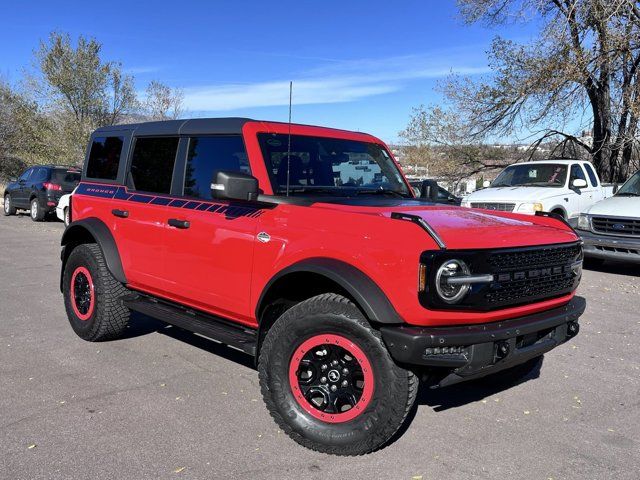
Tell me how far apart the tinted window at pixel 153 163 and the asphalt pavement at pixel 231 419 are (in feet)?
4.92

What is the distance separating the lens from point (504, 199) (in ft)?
35.7

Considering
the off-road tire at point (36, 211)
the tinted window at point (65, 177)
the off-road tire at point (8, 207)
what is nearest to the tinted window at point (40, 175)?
the tinted window at point (65, 177)

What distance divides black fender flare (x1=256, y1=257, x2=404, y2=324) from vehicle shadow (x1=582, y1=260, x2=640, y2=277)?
839 centimetres

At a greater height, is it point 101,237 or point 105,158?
point 105,158

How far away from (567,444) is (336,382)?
148 cm

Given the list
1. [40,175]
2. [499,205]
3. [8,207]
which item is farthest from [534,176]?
[8,207]

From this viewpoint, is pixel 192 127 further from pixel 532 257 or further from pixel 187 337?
pixel 532 257

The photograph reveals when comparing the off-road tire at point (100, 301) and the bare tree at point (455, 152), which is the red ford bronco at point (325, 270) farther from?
the bare tree at point (455, 152)

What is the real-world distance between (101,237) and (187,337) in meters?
Result: 1.29

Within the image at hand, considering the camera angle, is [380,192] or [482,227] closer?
[482,227]

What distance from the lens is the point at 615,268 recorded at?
10586 millimetres

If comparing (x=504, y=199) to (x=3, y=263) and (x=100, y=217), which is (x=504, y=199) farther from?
(x=3, y=263)

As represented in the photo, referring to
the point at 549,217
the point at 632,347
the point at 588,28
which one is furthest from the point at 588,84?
the point at 549,217

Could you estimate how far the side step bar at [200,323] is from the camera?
3.83 metres
